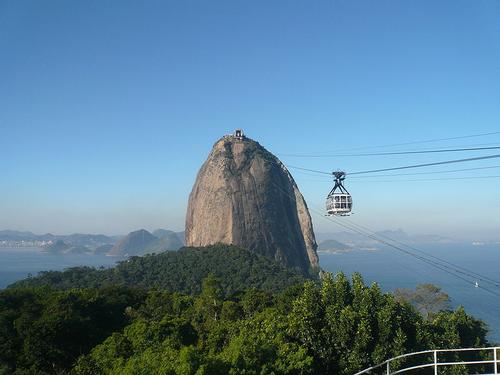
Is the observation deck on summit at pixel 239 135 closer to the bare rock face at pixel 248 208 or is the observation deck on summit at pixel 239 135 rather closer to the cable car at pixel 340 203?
the bare rock face at pixel 248 208

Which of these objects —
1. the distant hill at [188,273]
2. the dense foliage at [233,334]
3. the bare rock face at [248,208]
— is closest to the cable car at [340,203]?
the dense foliage at [233,334]

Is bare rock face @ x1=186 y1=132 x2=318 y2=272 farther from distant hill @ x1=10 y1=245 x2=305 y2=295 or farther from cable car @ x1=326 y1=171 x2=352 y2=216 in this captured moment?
cable car @ x1=326 y1=171 x2=352 y2=216

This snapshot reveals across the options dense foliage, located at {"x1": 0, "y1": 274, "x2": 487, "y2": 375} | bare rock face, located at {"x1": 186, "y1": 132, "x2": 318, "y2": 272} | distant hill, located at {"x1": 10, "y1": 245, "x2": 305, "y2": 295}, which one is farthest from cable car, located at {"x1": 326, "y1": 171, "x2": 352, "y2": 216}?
bare rock face, located at {"x1": 186, "y1": 132, "x2": 318, "y2": 272}

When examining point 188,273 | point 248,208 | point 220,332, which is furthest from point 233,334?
point 248,208

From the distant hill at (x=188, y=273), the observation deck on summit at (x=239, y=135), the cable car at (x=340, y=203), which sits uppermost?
the observation deck on summit at (x=239, y=135)

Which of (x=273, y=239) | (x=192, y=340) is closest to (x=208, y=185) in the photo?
(x=273, y=239)

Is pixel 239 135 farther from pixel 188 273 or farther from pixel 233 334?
pixel 233 334

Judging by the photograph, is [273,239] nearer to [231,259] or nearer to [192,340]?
[231,259]
